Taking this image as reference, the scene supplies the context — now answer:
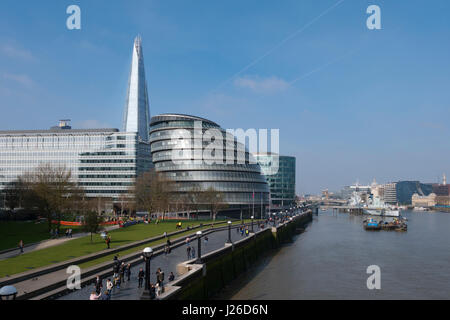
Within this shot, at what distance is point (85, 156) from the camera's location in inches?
5605

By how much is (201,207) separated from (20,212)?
40.5m

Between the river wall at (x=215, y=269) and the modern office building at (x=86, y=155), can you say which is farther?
the modern office building at (x=86, y=155)

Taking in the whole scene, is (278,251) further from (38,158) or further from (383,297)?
(38,158)

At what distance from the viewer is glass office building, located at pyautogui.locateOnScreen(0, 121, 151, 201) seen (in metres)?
138

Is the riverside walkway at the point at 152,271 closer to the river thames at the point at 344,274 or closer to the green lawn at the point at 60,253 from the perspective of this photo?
the green lawn at the point at 60,253

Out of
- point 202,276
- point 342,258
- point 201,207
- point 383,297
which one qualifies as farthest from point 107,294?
point 201,207

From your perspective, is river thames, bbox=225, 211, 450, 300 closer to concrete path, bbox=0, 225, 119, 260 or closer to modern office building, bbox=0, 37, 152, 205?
concrete path, bbox=0, 225, 119, 260

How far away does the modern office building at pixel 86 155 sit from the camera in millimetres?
138500

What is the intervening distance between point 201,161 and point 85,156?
193ft

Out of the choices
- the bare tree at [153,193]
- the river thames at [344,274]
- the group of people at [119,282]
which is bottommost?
the river thames at [344,274]

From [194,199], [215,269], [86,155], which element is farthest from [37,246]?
[86,155]

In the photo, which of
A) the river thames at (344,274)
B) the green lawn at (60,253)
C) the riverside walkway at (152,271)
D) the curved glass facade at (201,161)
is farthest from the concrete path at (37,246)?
the curved glass facade at (201,161)

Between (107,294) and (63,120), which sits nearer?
(107,294)
